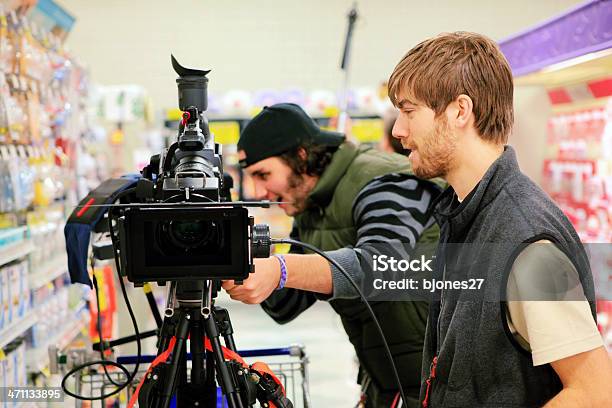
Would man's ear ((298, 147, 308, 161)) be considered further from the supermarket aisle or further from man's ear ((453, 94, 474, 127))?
man's ear ((453, 94, 474, 127))

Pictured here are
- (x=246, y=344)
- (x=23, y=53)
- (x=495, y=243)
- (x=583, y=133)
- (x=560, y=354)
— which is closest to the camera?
(x=560, y=354)

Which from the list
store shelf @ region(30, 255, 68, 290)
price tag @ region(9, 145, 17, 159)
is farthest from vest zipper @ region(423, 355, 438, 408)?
price tag @ region(9, 145, 17, 159)

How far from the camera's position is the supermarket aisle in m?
2.57

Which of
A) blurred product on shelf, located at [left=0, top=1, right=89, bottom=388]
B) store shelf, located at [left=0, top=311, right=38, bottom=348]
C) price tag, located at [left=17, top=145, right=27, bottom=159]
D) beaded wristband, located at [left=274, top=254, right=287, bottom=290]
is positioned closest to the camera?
beaded wristband, located at [left=274, top=254, right=287, bottom=290]

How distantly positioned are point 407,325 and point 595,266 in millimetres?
471

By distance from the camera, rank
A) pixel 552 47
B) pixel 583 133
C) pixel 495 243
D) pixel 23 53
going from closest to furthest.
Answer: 1. pixel 495 243
2. pixel 23 53
3. pixel 552 47
4. pixel 583 133

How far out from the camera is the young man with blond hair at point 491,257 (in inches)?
40.4

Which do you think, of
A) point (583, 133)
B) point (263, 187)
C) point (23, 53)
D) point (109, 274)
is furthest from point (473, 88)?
point (583, 133)

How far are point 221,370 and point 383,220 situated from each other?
0.65 m

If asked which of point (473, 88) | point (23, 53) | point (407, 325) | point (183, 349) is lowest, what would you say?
point (407, 325)

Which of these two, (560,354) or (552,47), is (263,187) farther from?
(552,47)

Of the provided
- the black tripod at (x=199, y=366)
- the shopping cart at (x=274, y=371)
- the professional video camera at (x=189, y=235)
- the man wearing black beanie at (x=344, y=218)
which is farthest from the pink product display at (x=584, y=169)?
the professional video camera at (x=189, y=235)

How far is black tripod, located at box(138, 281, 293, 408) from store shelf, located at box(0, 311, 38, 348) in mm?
1161

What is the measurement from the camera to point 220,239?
3.68 feet
